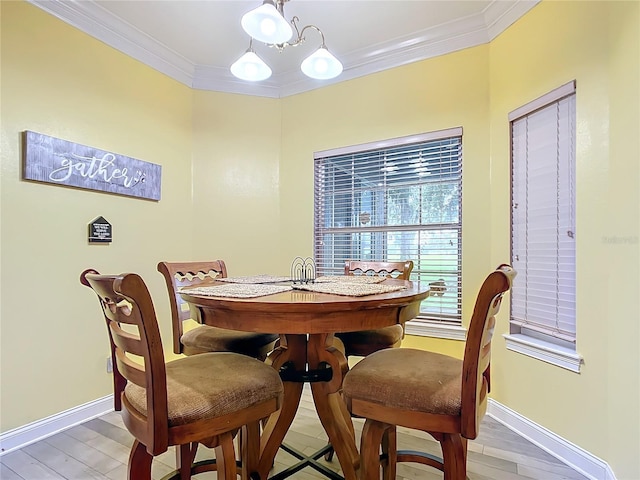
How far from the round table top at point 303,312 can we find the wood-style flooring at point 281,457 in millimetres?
977

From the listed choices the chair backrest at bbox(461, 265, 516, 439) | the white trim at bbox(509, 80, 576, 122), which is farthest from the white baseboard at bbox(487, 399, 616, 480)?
the white trim at bbox(509, 80, 576, 122)

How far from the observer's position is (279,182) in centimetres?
334

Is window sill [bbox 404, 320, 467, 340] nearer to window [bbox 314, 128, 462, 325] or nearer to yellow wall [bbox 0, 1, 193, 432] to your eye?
window [bbox 314, 128, 462, 325]

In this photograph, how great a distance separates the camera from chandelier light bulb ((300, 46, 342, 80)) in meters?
Result: 2.02

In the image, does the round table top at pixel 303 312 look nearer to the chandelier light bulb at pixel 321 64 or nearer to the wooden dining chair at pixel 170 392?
the wooden dining chair at pixel 170 392

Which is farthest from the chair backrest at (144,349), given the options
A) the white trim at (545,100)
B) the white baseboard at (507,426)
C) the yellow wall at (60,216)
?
the white trim at (545,100)

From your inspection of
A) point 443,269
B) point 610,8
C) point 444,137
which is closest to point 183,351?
point 443,269

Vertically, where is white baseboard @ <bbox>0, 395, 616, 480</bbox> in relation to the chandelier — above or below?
below

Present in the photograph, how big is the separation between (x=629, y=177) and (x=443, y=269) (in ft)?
4.29

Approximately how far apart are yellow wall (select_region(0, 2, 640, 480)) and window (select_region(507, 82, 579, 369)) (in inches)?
3.6

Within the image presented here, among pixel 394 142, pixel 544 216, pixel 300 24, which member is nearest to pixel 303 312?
pixel 544 216

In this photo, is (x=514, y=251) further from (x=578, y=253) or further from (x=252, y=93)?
(x=252, y=93)

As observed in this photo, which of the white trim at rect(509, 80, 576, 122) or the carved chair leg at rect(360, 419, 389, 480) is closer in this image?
the carved chair leg at rect(360, 419, 389, 480)

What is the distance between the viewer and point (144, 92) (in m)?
2.74
